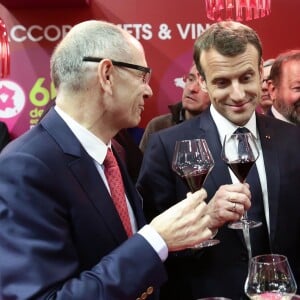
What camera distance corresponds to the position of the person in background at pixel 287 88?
3.03 meters

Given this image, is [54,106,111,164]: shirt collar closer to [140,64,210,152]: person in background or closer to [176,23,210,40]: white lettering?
[140,64,210,152]: person in background

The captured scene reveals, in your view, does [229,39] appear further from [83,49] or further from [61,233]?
[61,233]

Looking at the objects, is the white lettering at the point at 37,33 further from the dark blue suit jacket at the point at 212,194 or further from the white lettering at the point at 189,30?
the dark blue suit jacket at the point at 212,194

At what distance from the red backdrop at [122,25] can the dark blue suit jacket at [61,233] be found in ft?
11.7

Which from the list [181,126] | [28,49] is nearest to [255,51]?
[181,126]

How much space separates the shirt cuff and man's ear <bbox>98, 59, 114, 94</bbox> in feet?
1.37

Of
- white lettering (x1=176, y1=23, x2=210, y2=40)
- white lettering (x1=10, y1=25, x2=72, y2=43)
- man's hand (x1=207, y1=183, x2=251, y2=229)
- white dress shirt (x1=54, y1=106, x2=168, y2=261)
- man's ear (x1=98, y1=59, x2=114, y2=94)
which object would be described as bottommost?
man's hand (x1=207, y1=183, x2=251, y2=229)

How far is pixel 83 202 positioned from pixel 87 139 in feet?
0.69

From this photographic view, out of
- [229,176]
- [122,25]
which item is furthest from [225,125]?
[122,25]

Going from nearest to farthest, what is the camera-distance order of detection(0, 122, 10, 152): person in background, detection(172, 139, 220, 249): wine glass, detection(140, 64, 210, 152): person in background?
detection(172, 139, 220, 249): wine glass → detection(140, 64, 210, 152): person in background → detection(0, 122, 10, 152): person in background

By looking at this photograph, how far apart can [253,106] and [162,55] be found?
3.01 m

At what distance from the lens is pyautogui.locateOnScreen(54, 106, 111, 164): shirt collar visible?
4.81ft

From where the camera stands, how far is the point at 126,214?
5.10 feet

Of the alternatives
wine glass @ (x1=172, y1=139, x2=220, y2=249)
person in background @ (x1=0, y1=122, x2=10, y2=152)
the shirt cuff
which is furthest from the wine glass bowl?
person in background @ (x1=0, y1=122, x2=10, y2=152)
